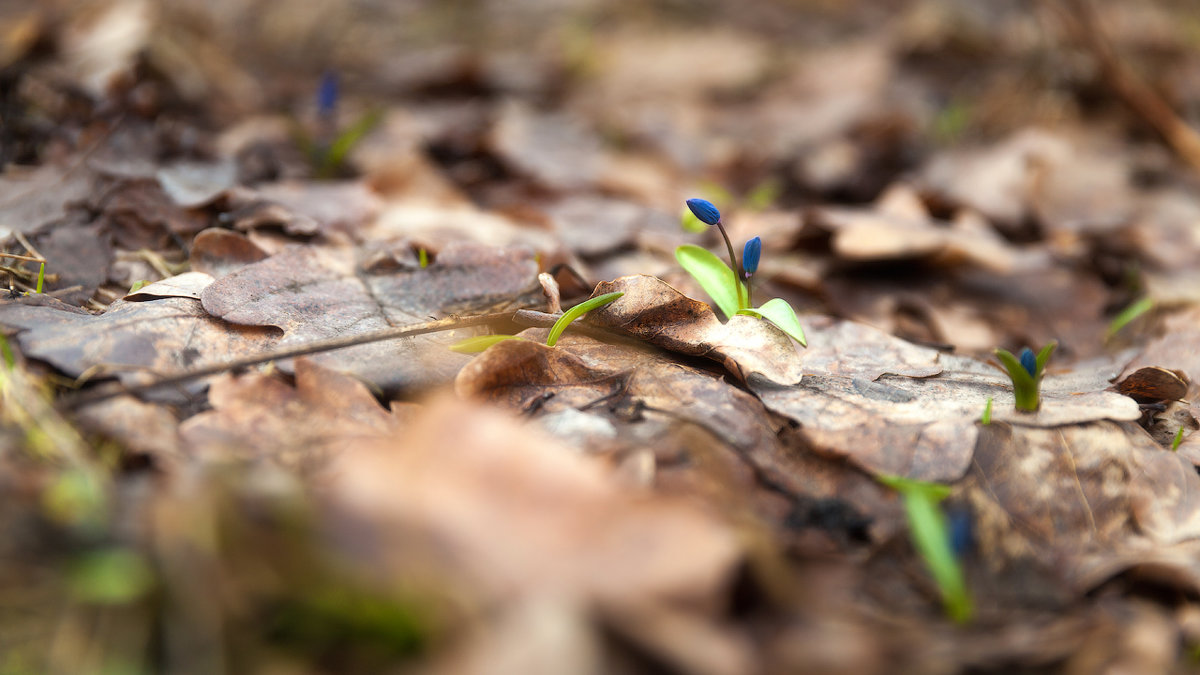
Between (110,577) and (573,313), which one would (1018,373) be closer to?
(573,313)

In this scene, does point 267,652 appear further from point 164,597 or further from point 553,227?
point 553,227

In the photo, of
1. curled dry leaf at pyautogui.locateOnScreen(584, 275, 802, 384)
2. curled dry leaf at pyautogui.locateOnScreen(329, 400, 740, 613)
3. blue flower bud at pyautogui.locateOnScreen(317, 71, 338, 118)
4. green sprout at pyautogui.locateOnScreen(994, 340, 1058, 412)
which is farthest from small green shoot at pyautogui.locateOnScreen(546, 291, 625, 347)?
blue flower bud at pyautogui.locateOnScreen(317, 71, 338, 118)

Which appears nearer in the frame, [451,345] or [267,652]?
[267,652]

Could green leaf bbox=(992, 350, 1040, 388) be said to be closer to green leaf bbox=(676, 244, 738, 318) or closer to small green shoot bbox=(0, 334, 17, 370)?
green leaf bbox=(676, 244, 738, 318)

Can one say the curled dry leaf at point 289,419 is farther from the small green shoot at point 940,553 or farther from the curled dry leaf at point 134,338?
the small green shoot at point 940,553

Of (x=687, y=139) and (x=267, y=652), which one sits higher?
(x=267, y=652)

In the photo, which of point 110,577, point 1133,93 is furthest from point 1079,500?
point 1133,93

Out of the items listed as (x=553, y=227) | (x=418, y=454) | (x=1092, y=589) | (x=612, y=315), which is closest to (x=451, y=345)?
(x=612, y=315)
